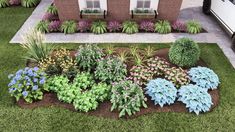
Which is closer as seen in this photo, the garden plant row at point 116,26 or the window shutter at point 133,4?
the window shutter at point 133,4

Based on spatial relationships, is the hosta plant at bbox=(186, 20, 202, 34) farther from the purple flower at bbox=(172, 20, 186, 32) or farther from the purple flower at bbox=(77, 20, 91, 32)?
the purple flower at bbox=(77, 20, 91, 32)

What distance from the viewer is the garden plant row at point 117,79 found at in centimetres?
720

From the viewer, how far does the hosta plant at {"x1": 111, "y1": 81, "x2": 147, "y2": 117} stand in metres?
6.99

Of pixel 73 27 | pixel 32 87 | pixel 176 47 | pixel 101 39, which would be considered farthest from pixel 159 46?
pixel 32 87

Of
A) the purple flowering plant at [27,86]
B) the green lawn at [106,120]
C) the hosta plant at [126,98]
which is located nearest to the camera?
the green lawn at [106,120]

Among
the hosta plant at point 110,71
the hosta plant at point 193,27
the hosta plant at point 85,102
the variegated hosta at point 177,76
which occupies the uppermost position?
the hosta plant at point 193,27

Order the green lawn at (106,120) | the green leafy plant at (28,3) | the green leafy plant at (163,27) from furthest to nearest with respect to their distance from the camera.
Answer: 1. the green leafy plant at (28,3)
2. the green leafy plant at (163,27)
3. the green lawn at (106,120)

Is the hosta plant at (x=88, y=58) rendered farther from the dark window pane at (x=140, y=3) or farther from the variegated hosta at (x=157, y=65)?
the dark window pane at (x=140, y=3)

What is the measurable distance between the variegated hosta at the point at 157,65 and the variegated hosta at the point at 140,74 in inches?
8.9

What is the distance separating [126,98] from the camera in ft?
23.1

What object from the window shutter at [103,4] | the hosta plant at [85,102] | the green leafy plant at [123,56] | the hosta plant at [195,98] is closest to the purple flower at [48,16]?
the window shutter at [103,4]

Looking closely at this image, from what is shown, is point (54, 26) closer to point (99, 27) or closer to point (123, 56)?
point (99, 27)

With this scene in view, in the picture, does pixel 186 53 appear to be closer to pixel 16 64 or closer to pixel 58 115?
pixel 58 115

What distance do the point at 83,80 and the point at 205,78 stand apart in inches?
165
